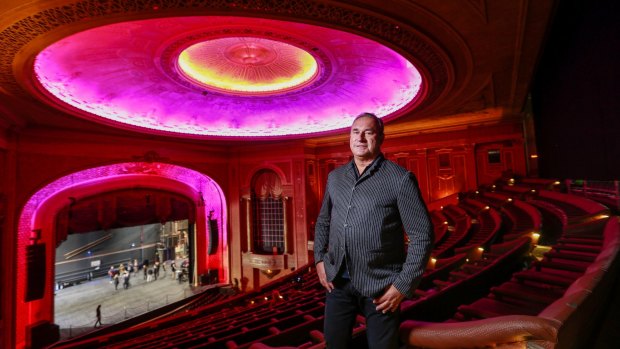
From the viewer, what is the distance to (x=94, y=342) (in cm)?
534

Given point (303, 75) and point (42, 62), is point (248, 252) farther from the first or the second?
point (42, 62)

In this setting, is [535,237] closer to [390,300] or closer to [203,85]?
[390,300]

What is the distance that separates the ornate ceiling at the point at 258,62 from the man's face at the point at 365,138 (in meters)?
2.75

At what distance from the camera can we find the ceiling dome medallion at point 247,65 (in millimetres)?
5945

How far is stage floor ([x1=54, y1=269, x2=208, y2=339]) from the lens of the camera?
1070cm

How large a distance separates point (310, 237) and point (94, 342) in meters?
8.00

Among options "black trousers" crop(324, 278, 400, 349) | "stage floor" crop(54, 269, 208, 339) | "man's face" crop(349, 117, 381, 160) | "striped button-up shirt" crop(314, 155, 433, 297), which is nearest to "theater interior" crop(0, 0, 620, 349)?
"black trousers" crop(324, 278, 400, 349)

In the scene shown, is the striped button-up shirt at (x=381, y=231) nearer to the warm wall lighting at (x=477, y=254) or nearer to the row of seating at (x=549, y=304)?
the row of seating at (x=549, y=304)

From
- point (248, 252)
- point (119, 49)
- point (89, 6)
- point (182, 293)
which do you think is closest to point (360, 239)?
point (89, 6)

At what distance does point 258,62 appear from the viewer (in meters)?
6.70

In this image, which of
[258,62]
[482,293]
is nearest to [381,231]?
[482,293]

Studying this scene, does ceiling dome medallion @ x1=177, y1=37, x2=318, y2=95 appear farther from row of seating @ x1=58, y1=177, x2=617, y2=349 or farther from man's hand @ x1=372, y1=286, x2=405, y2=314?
man's hand @ x1=372, y1=286, x2=405, y2=314

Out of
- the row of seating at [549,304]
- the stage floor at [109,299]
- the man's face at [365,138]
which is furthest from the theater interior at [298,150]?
the man's face at [365,138]

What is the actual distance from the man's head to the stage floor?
483 inches
